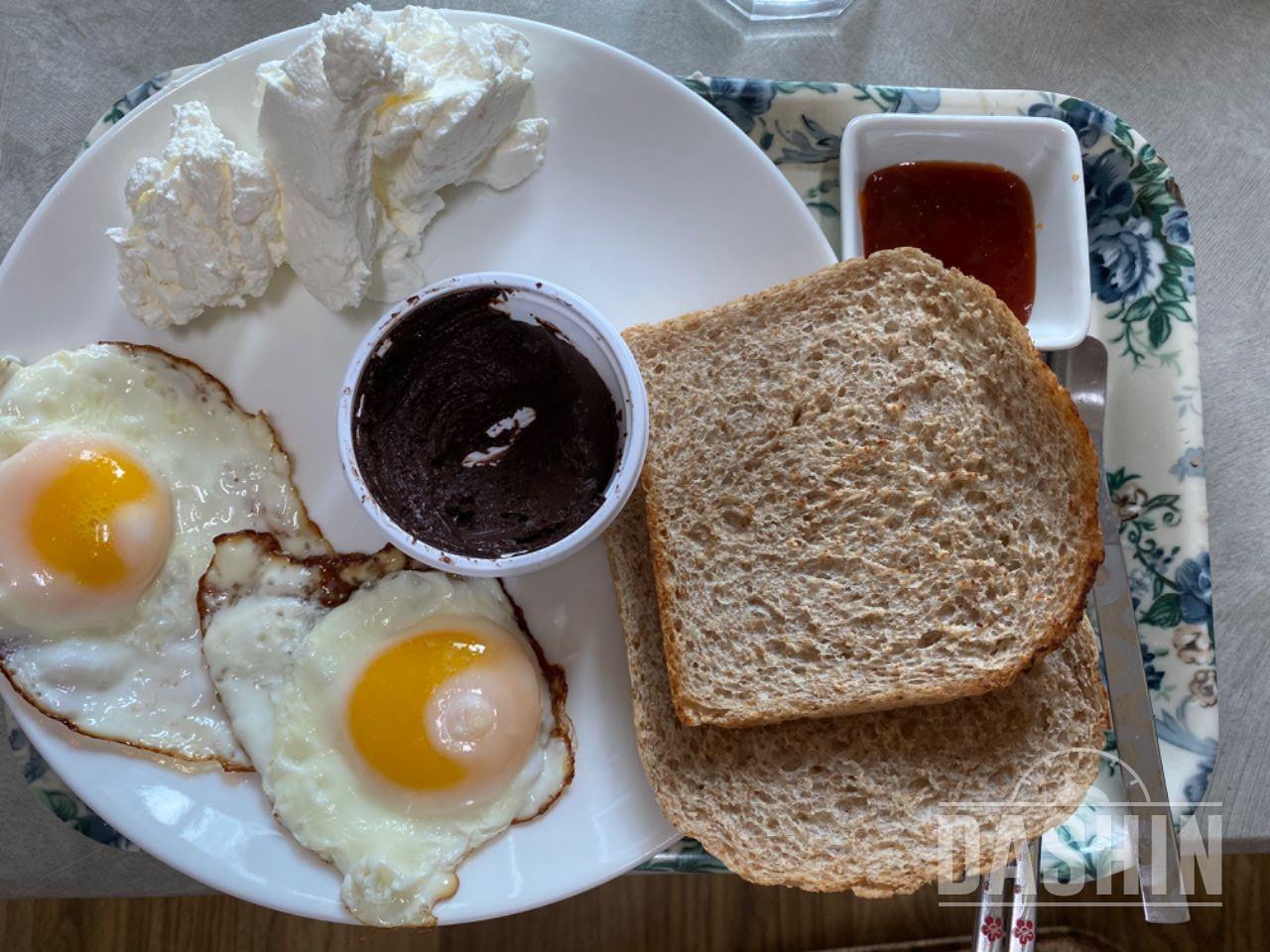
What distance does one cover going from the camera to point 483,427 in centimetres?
191

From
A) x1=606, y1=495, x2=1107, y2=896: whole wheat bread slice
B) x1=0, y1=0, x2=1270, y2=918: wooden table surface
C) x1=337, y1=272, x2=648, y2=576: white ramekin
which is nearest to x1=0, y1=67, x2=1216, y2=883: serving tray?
x1=0, y1=0, x2=1270, y2=918: wooden table surface

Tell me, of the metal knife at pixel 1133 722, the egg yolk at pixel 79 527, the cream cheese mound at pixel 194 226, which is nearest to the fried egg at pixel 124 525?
the egg yolk at pixel 79 527

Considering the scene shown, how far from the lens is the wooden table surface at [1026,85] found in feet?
7.59

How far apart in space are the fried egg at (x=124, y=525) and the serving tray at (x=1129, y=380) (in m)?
0.38

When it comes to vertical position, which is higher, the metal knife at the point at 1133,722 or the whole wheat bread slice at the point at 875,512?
the whole wheat bread slice at the point at 875,512

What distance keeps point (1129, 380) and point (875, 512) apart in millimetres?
836

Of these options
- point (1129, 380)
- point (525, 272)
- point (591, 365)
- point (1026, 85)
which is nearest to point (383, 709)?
point (591, 365)

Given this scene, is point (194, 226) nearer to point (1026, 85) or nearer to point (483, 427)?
point (483, 427)

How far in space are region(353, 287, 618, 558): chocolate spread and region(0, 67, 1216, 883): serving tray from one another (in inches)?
31.0

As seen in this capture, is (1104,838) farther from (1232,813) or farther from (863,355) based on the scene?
(863,355)

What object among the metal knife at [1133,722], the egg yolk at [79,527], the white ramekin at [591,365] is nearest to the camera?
the white ramekin at [591,365]

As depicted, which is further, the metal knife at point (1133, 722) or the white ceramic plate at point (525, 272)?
the metal knife at point (1133, 722)

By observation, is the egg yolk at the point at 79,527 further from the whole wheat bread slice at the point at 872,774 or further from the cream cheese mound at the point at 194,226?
the whole wheat bread slice at the point at 872,774

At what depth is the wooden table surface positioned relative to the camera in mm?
2314
